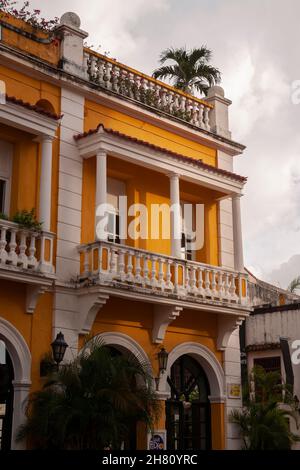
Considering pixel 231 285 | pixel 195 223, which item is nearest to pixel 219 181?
pixel 195 223

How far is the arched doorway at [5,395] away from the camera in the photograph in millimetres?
12117

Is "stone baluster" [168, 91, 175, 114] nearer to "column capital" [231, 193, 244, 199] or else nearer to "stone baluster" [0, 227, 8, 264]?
"column capital" [231, 193, 244, 199]

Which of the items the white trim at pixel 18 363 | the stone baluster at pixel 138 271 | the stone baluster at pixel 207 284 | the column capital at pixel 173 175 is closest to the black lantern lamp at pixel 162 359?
the stone baluster at pixel 207 284

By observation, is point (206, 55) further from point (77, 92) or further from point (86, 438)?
point (86, 438)

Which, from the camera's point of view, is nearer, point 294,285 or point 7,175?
point 7,175

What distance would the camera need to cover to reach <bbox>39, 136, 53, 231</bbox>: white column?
12594 millimetres

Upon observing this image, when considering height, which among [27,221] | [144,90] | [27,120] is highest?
[144,90]

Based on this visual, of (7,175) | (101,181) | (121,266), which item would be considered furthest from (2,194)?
(121,266)

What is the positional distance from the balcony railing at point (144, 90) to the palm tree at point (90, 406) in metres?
6.07

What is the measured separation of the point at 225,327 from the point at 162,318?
1952 mm

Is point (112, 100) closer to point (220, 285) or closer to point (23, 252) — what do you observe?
point (23, 252)

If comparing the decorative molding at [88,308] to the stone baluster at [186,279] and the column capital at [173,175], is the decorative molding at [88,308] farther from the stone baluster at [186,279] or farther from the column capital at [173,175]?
the column capital at [173,175]

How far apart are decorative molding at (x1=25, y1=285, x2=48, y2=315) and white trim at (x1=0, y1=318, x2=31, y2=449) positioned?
0.47 metres

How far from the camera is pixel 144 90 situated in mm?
15734
